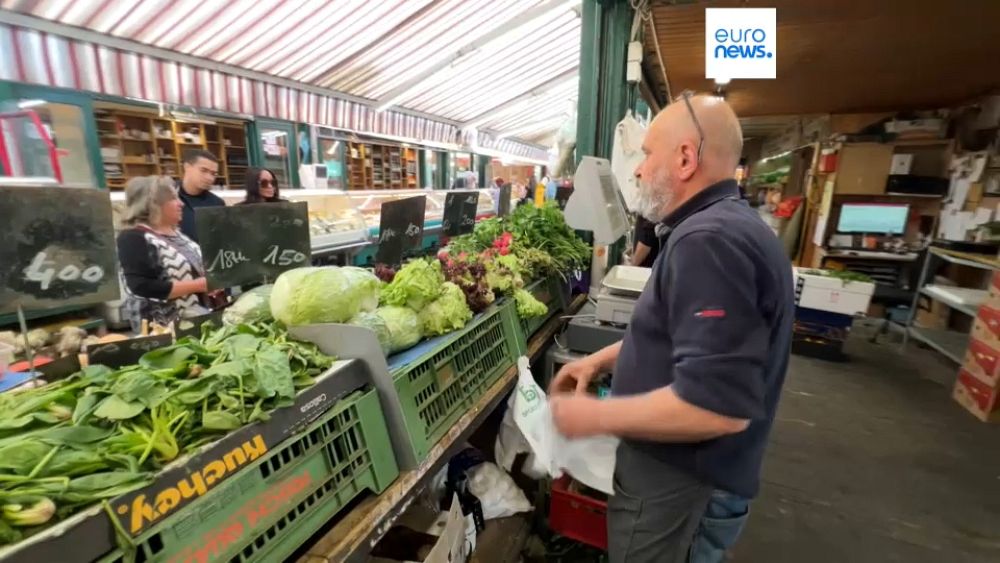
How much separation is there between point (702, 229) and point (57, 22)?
6.43 m

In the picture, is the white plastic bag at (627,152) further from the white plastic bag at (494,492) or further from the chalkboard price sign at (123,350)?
the chalkboard price sign at (123,350)

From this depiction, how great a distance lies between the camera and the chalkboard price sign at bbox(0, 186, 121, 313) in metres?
1.11

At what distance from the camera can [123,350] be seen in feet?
3.75

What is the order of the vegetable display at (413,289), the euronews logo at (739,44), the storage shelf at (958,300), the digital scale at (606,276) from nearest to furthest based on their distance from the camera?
the vegetable display at (413,289) < the digital scale at (606,276) < the euronews logo at (739,44) < the storage shelf at (958,300)

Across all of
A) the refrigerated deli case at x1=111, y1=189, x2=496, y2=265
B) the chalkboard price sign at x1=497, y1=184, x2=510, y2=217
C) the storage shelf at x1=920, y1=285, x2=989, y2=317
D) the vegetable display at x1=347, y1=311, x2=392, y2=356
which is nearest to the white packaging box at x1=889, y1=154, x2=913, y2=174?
the storage shelf at x1=920, y1=285, x2=989, y2=317

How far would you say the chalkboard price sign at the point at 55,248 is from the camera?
A: 111 centimetres

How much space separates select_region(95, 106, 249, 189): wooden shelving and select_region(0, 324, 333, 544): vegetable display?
6578 mm

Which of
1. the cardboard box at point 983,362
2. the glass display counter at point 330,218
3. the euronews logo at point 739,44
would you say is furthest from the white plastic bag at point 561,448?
the cardboard box at point 983,362

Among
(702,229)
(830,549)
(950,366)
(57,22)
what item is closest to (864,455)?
(830,549)

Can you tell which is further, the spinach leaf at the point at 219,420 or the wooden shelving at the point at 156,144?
the wooden shelving at the point at 156,144

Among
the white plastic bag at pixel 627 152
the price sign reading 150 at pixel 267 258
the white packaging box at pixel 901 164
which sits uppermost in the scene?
the white packaging box at pixel 901 164

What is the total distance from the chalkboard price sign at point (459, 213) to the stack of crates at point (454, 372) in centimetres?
111

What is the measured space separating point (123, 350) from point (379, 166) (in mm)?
10166

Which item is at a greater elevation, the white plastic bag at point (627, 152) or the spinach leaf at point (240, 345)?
the white plastic bag at point (627, 152)
